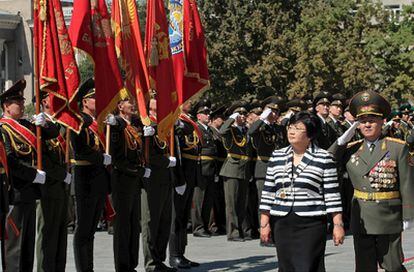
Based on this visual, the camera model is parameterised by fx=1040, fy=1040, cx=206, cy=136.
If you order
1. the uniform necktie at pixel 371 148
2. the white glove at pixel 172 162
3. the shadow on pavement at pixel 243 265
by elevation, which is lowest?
the shadow on pavement at pixel 243 265

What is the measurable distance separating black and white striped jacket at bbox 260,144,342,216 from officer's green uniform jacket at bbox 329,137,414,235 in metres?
0.73

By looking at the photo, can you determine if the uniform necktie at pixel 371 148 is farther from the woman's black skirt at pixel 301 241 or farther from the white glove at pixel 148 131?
the white glove at pixel 148 131

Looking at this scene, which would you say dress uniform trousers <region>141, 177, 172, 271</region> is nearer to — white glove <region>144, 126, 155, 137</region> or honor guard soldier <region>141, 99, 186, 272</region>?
honor guard soldier <region>141, 99, 186, 272</region>

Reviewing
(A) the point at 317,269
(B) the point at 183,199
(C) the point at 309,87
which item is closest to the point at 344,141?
(A) the point at 317,269

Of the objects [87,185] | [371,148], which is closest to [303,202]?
[371,148]

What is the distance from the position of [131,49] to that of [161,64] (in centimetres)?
52

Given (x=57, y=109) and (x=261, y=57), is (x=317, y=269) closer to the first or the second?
(x=57, y=109)

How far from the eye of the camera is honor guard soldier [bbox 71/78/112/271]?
33.8ft

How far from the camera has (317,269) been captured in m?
8.59

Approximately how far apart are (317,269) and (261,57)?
35090 millimetres

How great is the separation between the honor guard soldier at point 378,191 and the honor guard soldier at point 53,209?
2.74 meters

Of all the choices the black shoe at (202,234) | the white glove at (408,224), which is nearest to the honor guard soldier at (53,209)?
the white glove at (408,224)

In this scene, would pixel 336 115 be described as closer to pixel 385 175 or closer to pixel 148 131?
pixel 148 131

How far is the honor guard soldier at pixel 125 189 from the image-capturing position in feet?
35.2
